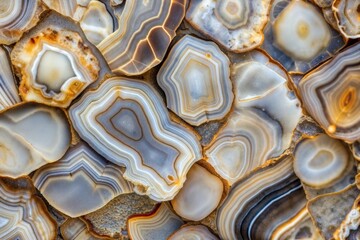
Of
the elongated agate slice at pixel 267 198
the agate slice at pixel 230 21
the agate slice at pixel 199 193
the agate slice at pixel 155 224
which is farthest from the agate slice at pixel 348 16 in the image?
the agate slice at pixel 155 224

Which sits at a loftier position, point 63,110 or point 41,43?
point 41,43

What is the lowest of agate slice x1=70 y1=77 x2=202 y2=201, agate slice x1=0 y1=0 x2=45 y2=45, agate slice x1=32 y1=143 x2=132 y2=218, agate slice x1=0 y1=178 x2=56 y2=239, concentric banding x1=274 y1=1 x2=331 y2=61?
agate slice x1=0 y1=178 x2=56 y2=239

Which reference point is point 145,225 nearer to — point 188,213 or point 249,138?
point 188,213

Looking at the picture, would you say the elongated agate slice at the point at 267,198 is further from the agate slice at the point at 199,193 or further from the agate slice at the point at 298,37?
the agate slice at the point at 298,37

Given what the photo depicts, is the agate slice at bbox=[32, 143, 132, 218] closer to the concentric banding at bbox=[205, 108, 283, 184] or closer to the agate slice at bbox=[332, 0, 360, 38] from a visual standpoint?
the concentric banding at bbox=[205, 108, 283, 184]

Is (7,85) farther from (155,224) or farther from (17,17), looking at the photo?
(155,224)

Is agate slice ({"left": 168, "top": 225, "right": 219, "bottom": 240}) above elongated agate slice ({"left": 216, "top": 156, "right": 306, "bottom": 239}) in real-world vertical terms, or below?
below

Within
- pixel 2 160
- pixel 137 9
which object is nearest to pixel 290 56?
pixel 137 9

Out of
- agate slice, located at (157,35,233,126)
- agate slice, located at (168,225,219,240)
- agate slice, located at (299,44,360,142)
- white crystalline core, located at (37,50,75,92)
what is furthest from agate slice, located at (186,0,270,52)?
agate slice, located at (168,225,219,240)
